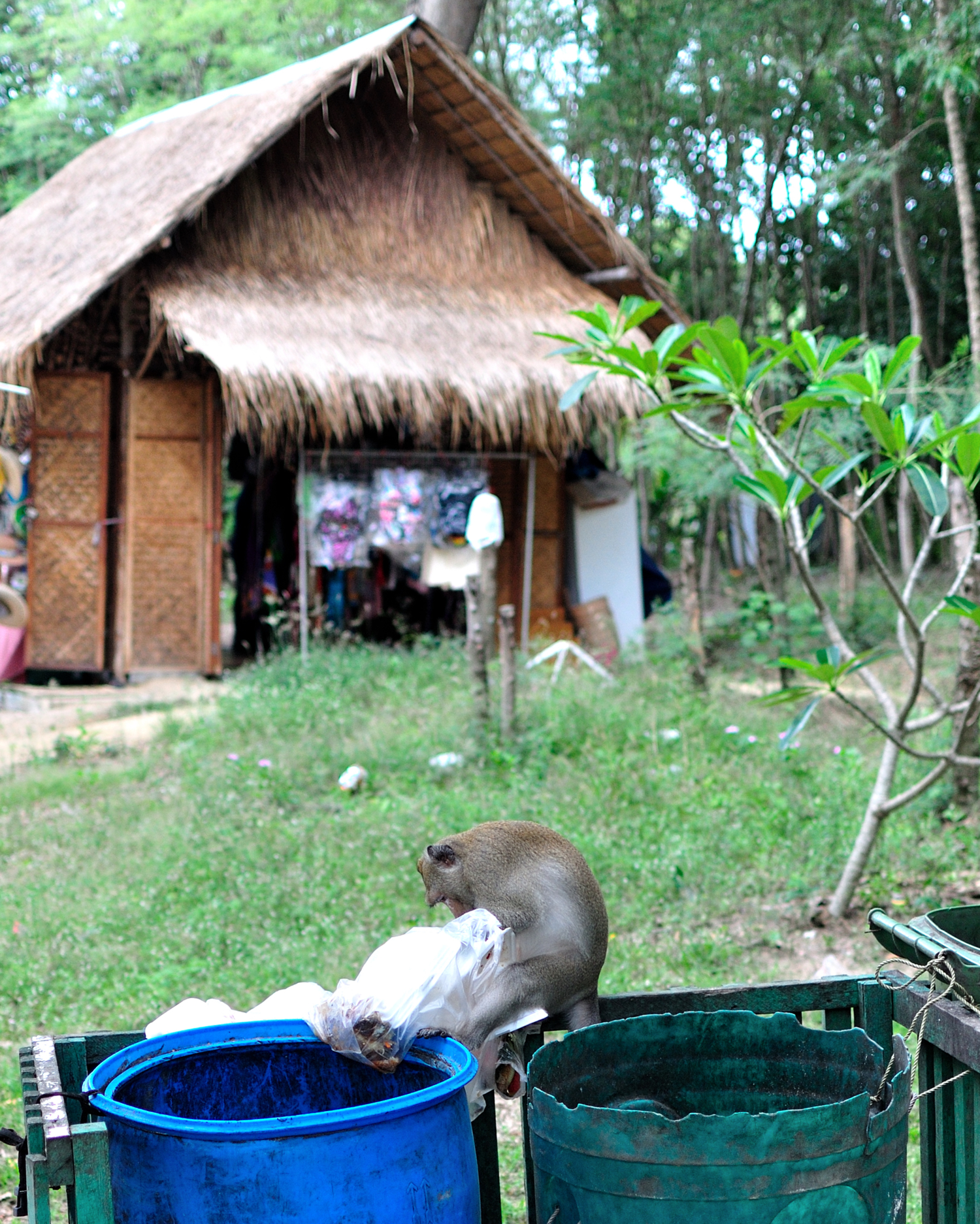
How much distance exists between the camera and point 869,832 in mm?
4297

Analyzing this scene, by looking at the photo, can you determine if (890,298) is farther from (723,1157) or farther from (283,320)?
(723,1157)

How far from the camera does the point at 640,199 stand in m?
15.5

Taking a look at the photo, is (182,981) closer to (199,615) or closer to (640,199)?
(199,615)

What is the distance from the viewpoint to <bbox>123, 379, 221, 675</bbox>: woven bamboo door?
9.58 meters

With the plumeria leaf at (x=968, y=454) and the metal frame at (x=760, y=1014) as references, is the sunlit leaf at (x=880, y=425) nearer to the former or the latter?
the plumeria leaf at (x=968, y=454)

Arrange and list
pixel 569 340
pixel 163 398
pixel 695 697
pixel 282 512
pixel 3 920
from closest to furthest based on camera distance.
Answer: pixel 569 340 < pixel 3 920 < pixel 695 697 < pixel 163 398 < pixel 282 512

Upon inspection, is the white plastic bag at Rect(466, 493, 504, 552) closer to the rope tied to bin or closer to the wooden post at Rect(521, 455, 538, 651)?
the wooden post at Rect(521, 455, 538, 651)

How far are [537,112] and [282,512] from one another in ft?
27.7

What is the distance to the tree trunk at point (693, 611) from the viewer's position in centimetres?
784

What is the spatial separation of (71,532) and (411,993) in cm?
825

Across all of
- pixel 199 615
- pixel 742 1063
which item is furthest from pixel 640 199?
pixel 742 1063

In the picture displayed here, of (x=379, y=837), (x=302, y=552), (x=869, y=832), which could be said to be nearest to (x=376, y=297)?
(x=302, y=552)

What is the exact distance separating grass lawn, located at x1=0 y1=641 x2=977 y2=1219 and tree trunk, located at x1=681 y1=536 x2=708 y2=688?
17 cm

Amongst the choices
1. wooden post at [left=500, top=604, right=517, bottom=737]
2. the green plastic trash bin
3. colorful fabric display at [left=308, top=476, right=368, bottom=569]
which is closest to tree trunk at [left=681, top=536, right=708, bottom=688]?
wooden post at [left=500, top=604, right=517, bottom=737]
